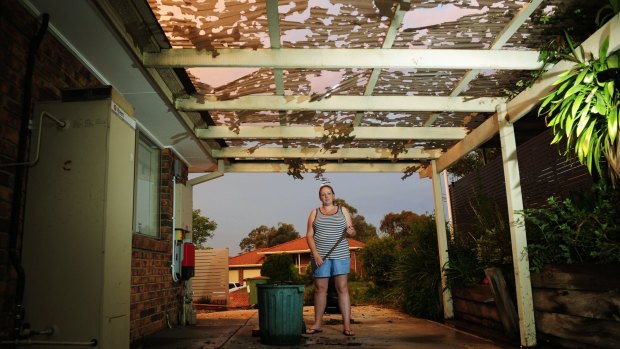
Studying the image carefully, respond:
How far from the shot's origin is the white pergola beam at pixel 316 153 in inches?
278

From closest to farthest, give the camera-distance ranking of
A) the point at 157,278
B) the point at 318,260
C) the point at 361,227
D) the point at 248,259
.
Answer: the point at 318,260 → the point at 157,278 → the point at 248,259 → the point at 361,227

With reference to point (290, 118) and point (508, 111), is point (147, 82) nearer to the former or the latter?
A: point (290, 118)

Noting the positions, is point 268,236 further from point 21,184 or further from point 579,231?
point 21,184

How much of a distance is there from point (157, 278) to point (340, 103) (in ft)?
10.3

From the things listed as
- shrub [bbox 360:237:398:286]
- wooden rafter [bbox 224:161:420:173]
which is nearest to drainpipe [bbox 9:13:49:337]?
wooden rafter [bbox 224:161:420:173]

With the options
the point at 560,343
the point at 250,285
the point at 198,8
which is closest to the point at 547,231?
the point at 560,343

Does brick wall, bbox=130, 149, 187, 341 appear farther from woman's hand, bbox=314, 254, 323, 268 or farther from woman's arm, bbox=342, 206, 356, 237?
woman's arm, bbox=342, 206, 356, 237

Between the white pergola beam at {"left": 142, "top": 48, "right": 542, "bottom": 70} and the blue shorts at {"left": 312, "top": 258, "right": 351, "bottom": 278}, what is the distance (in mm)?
2140

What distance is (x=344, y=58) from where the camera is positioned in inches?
159

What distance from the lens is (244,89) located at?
15.9ft

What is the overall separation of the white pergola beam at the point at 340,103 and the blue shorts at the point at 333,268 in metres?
1.64

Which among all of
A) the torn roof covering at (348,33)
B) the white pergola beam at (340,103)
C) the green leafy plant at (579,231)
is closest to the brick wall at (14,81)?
the torn roof covering at (348,33)

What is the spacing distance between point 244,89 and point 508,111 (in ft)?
8.72

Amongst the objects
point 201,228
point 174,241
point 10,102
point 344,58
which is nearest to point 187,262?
point 174,241
